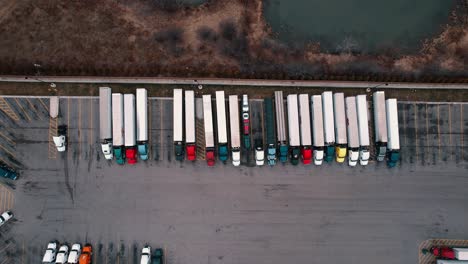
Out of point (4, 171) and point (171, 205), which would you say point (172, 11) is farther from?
point (4, 171)

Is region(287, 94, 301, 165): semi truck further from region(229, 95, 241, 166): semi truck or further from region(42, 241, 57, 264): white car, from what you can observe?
region(42, 241, 57, 264): white car

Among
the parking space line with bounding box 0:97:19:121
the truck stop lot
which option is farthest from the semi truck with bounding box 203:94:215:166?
the parking space line with bounding box 0:97:19:121

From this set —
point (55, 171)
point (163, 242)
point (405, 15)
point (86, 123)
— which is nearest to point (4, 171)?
point (55, 171)

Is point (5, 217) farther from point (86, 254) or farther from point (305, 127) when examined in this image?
point (305, 127)

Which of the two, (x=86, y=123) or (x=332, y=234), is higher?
(x=86, y=123)

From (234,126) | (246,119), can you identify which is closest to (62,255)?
(234,126)

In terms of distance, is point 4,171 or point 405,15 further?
point 405,15

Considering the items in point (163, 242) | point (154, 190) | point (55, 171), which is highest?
point (55, 171)

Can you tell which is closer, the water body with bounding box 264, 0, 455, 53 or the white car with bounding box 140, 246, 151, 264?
the white car with bounding box 140, 246, 151, 264
